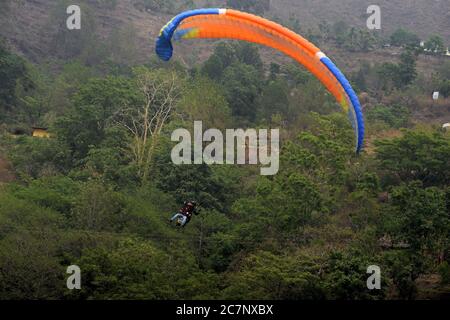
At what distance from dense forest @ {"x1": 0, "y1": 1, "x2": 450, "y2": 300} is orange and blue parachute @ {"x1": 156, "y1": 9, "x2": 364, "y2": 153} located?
507 cm

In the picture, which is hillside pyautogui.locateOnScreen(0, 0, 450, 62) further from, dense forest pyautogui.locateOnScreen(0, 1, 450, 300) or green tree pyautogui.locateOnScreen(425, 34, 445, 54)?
dense forest pyautogui.locateOnScreen(0, 1, 450, 300)

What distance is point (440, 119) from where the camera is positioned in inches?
1889

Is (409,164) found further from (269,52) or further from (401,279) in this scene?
(269,52)

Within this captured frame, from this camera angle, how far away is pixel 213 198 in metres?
30.2

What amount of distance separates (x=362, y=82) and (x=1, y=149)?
27.5 m

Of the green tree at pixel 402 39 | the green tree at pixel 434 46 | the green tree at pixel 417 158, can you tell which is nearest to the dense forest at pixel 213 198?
the green tree at pixel 417 158

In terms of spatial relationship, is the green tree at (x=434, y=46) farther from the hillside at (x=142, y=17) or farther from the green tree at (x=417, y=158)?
the green tree at (x=417, y=158)

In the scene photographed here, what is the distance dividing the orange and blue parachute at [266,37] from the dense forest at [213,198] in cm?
507

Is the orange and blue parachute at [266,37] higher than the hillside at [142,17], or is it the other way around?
the hillside at [142,17]

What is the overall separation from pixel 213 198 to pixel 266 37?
1113cm

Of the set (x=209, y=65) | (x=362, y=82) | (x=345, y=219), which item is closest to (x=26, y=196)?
(x=345, y=219)

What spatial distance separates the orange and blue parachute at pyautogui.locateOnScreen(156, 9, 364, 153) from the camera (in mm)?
19312

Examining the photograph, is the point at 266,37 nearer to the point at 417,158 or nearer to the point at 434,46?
the point at 417,158

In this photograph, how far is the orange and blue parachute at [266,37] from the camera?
1931 centimetres
